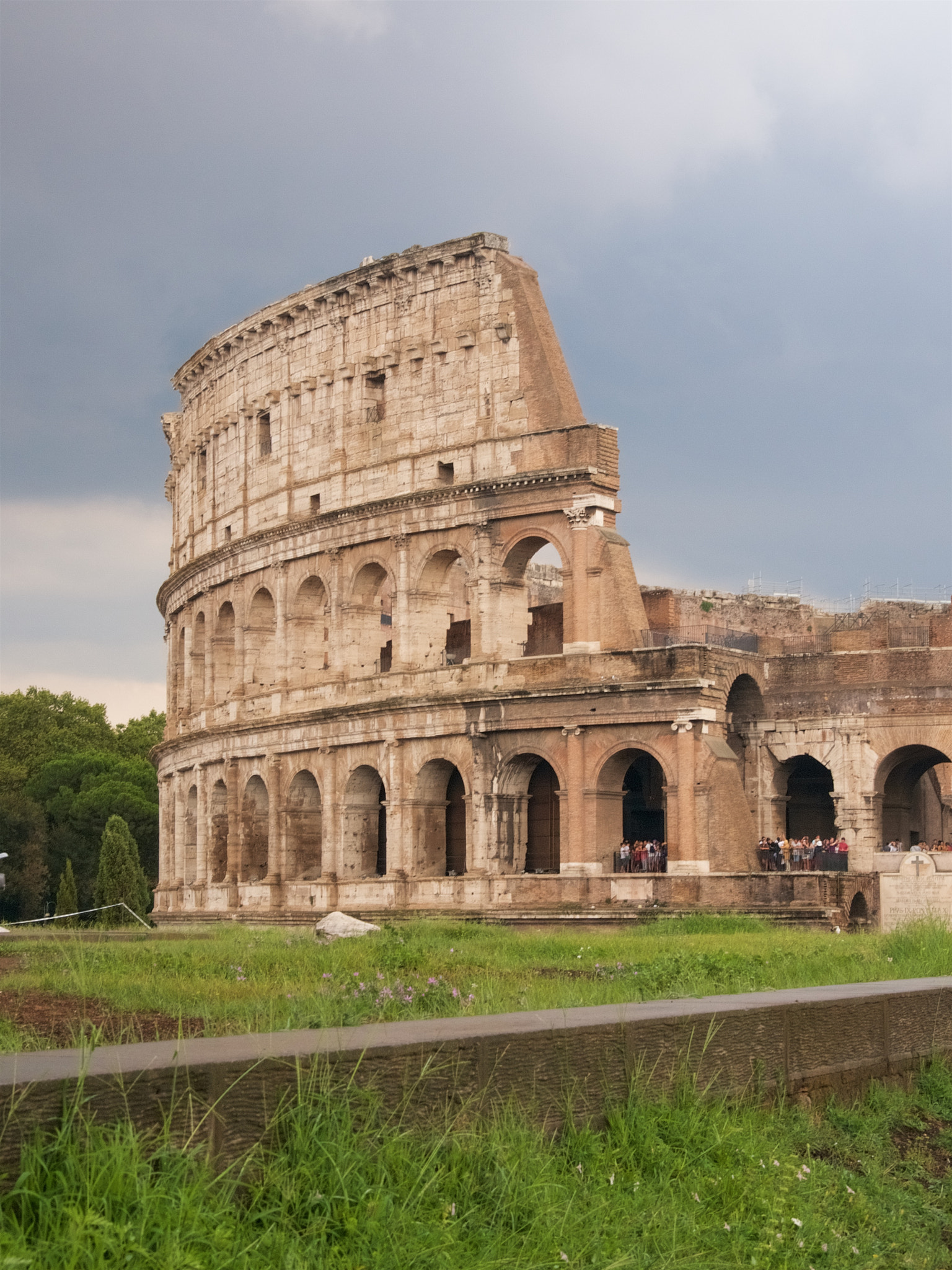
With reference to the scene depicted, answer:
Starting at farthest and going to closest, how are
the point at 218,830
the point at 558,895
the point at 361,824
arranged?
the point at 218,830
the point at 361,824
the point at 558,895

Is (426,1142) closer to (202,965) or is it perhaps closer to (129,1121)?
(129,1121)

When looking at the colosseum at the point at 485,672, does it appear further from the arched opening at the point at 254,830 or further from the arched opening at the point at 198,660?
the arched opening at the point at 198,660

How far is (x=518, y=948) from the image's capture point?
20.2m

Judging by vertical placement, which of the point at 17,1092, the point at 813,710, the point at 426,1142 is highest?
the point at 813,710

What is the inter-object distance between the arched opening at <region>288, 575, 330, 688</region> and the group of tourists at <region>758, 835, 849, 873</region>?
1185cm

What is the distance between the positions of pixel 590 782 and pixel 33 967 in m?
18.8

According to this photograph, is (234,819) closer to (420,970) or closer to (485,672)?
(485,672)

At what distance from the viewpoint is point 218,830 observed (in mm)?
43500

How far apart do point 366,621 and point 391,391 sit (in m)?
5.31

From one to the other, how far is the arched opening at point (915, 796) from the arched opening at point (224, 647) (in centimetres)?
1738

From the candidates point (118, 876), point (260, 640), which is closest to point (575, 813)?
point (260, 640)

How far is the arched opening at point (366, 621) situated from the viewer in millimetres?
38875

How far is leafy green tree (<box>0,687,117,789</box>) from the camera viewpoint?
74.1m

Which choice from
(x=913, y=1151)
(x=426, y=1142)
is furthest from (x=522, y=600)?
(x=426, y=1142)
